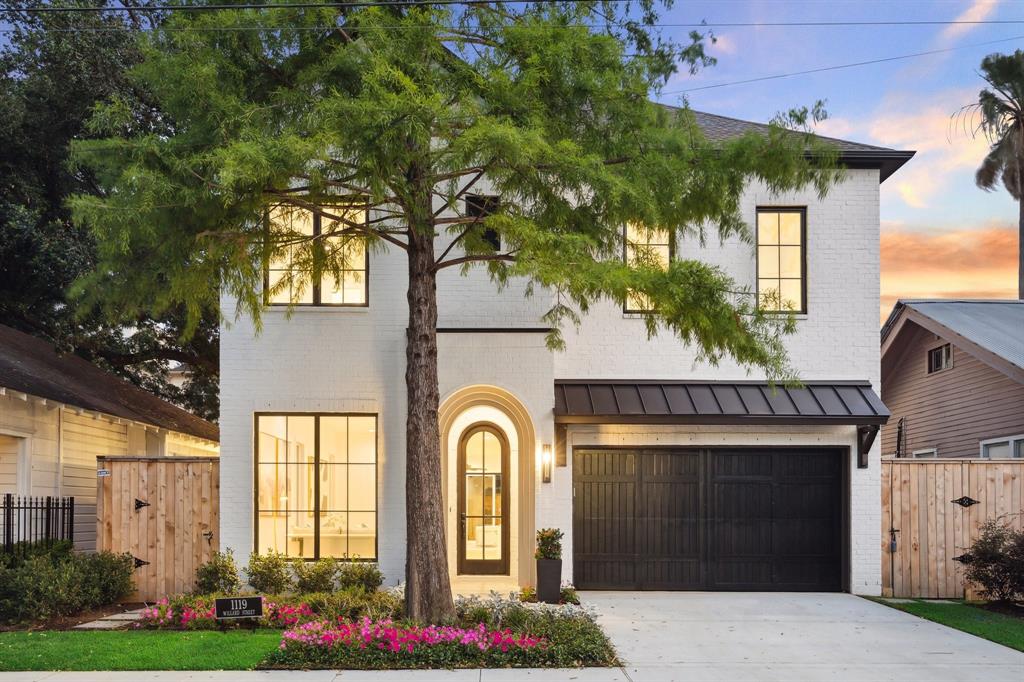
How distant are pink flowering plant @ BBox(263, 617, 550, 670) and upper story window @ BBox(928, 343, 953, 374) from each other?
12.9 m

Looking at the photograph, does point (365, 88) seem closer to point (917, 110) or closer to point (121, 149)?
point (121, 149)

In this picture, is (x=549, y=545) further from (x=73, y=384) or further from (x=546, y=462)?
(x=73, y=384)

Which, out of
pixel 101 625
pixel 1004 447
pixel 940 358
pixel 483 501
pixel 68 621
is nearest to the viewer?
pixel 101 625

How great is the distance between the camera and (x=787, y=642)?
33.4 ft

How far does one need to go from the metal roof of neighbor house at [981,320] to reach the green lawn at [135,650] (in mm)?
12864

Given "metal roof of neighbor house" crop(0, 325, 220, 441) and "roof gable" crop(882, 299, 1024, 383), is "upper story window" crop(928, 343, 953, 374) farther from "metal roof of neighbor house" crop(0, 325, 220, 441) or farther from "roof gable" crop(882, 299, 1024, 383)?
"metal roof of neighbor house" crop(0, 325, 220, 441)

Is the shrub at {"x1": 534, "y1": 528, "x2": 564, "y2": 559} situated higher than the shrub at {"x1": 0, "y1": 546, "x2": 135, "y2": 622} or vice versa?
the shrub at {"x1": 534, "y1": 528, "x2": 564, "y2": 559}

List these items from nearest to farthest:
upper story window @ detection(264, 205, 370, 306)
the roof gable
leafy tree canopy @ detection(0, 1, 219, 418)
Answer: upper story window @ detection(264, 205, 370, 306), the roof gable, leafy tree canopy @ detection(0, 1, 219, 418)

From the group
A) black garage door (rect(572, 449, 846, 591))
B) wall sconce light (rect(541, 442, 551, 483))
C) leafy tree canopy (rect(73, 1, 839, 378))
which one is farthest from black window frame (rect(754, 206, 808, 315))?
wall sconce light (rect(541, 442, 551, 483))

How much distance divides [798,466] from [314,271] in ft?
26.4

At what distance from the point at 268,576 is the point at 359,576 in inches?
49.6

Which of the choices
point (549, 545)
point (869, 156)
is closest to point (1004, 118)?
point (869, 156)

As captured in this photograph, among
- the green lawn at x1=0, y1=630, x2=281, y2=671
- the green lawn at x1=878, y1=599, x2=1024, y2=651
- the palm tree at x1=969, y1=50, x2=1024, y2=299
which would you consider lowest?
the green lawn at x1=878, y1=599, x2=1024, y2=651

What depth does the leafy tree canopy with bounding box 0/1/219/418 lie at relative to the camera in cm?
1958
